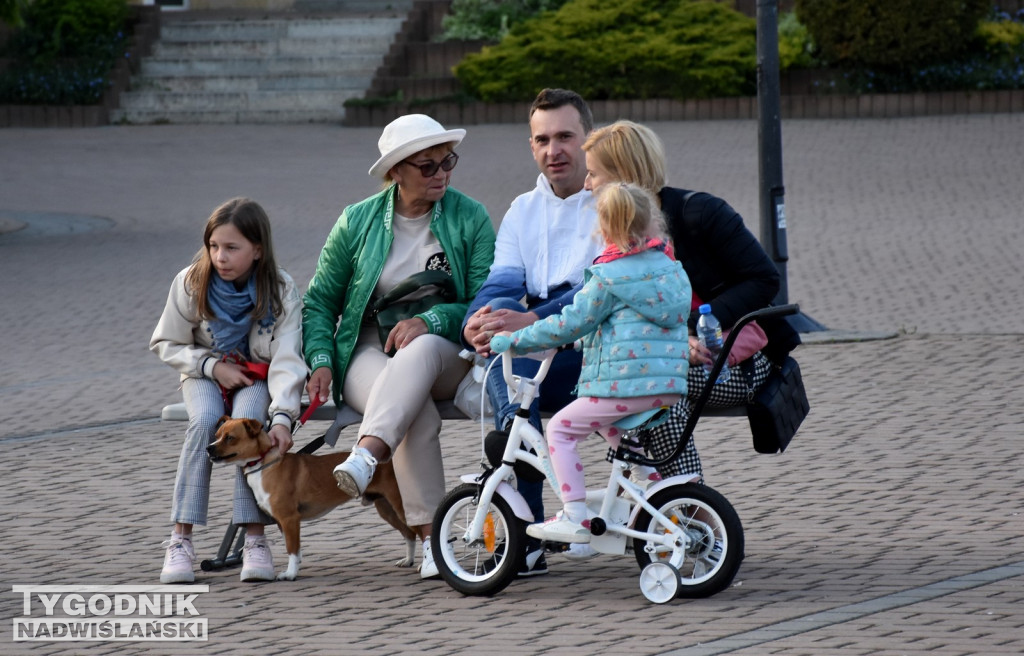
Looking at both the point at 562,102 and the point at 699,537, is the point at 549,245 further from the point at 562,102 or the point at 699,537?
the point at 699,537

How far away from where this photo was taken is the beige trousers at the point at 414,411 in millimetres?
5285

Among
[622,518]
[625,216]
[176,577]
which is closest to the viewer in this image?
[625,216]

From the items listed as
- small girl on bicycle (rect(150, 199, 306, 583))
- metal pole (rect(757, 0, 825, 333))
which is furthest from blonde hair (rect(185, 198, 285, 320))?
metal pole (rect(757, 0, 825, 333))

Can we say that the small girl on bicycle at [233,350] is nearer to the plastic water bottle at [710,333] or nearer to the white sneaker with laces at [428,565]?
the white sneaker with laces at [428,565]

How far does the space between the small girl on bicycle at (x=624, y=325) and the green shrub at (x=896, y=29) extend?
54.7ft

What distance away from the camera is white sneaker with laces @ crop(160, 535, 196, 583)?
5.27 m

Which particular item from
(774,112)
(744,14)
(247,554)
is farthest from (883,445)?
(744,14)

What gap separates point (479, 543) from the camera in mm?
5164

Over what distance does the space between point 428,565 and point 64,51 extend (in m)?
20.6

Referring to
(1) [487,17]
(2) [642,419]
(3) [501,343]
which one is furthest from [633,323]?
(1) [487,17]

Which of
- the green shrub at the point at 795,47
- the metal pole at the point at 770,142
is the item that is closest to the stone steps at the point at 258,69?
the green shrub at the point at 795,47

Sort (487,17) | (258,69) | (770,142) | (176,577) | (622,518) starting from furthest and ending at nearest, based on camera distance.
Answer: (487,17) → (258,69) → (770,142) → (176,577) → (622,518)

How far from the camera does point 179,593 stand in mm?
5188

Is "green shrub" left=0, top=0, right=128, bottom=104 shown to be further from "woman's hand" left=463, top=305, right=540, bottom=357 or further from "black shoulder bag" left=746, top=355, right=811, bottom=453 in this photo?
"black shoulder bag" left=746, top=355, right=811, bottom=453
